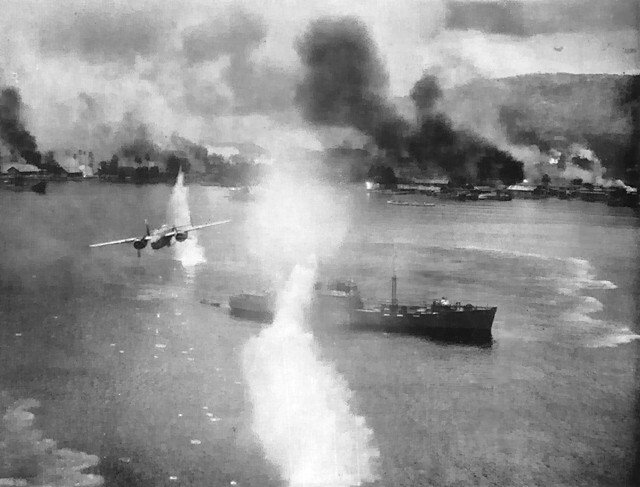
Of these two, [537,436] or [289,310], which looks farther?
[289,310]

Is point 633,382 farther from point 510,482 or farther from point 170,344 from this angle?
point 170,344

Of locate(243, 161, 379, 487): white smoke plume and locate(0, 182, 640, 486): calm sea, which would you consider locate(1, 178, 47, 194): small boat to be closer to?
locate(0, 182, 640, 486): calm sea

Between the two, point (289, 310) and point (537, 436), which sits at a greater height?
point (289, 310)

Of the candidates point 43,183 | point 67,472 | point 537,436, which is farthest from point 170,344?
point 537,436

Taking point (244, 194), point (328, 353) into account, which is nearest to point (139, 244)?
point (244, 194)

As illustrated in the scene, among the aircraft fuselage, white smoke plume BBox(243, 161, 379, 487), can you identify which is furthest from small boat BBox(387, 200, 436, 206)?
the aircraft fuselage

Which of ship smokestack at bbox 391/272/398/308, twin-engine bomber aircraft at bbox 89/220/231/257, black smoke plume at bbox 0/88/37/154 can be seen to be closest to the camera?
black smoke plume at bbox 0/88/37/154
